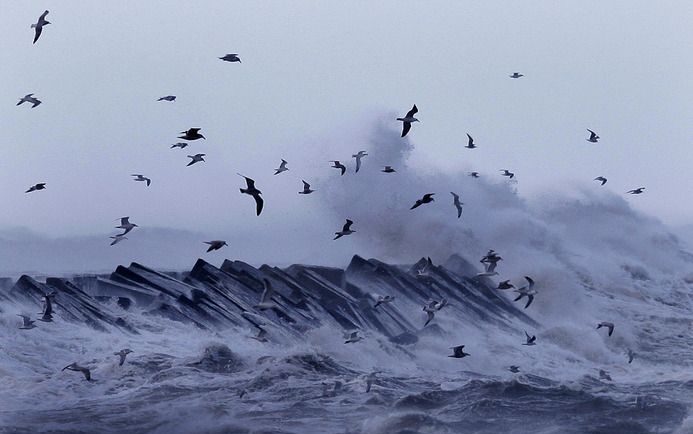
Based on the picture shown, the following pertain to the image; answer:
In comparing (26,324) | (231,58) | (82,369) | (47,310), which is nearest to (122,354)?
(82,369)

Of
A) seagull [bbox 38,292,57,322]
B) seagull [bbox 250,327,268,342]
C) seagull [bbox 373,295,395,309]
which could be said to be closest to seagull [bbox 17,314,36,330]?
seagull [bbox 38,292,57,322]

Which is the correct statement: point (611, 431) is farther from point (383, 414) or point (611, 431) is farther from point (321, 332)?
point (321, 332)

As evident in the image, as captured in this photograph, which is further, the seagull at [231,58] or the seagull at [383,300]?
the seagull at [383,300]

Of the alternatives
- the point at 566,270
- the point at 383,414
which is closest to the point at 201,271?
the point at 383,414

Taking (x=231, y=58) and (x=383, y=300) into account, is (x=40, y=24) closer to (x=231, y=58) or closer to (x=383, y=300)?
(x=231, y=58)

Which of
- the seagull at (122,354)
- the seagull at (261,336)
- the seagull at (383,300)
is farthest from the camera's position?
the seagull at (383,300)

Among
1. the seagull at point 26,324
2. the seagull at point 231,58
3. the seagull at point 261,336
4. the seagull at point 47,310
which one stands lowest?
the seagull at point 261,336

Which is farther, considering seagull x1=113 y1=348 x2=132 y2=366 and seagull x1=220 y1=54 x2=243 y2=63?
seagull x1=220 y1=54 x2=243 y2=63

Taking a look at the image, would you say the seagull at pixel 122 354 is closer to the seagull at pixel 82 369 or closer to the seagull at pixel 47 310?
the seagull at pixel 82 369

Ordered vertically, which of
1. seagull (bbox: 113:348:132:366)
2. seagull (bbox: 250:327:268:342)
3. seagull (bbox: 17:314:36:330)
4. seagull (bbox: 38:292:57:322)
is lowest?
seagull (bbox: 113:348:132:366)

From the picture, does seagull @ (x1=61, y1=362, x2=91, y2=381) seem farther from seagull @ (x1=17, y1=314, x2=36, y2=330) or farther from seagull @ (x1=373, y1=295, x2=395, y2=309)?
seagull @ (x1=373, y1=295, x2=395, y2=309)

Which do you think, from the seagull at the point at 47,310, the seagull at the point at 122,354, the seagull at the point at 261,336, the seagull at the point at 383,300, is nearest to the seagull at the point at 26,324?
the seagull at the point at 47,310

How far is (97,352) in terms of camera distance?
23.1 metres

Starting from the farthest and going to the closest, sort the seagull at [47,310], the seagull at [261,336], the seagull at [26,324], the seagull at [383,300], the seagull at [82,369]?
1. the seagull at [383,300]
2. the seagull at [261,336]
3. the seagull at [47,310]
4. the seagull at [26,324]
5. the seagull at [82,369]
